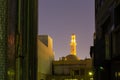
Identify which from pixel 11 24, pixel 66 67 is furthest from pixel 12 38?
pixel 66 67

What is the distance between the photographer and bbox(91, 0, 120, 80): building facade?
16.7m

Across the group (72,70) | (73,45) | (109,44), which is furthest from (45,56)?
(109,44)

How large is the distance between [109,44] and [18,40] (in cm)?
1501

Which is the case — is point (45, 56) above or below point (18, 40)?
above

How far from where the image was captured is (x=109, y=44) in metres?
17.4

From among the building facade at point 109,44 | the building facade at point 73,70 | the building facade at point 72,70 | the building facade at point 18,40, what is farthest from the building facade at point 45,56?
the building facade at point 18,40

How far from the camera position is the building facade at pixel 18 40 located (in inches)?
91.0

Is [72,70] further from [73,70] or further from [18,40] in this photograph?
[18,40]

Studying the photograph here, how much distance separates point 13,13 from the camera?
98.5 inches

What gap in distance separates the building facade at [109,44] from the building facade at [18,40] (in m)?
12.7

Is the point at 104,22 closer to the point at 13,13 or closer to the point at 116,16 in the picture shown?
the point at 116,16

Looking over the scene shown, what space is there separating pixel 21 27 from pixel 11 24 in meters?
0.25

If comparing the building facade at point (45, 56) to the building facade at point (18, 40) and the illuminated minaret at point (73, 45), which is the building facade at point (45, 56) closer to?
the illuminated minaret at point (73, 45)

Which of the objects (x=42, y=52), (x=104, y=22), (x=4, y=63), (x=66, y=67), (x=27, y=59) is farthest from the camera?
(x=66, y=67)
